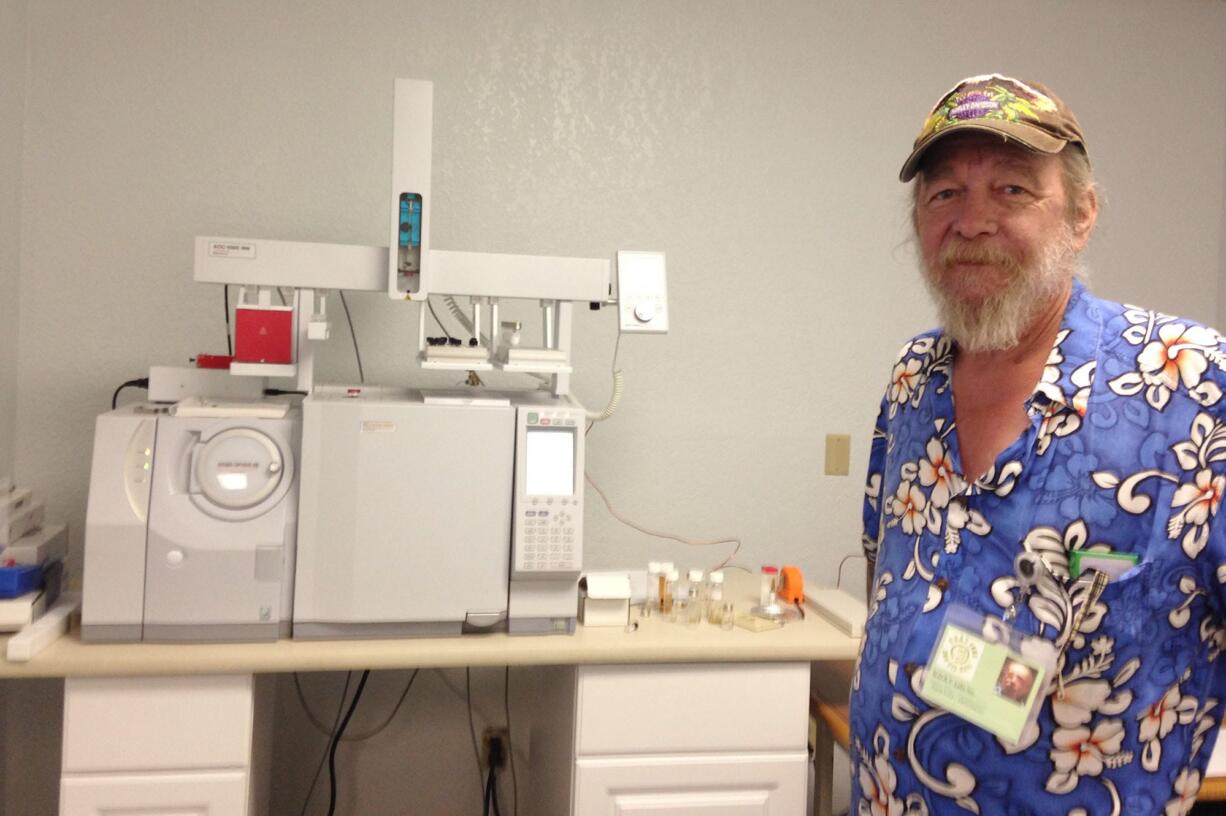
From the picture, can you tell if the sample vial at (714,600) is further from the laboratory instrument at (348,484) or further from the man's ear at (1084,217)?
the man's ear at (1084,217)

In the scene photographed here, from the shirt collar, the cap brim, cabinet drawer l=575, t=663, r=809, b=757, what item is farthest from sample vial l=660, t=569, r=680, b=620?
the cap brim

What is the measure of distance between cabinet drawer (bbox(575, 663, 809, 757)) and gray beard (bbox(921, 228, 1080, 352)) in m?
0.89

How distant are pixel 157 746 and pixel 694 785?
0.98m

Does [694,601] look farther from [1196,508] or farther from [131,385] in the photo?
[131,385]

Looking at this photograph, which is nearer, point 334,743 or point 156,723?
point 156,723

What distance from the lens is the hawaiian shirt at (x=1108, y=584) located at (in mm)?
1007

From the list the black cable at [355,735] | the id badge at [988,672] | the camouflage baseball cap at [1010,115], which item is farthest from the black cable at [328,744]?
the camouflage baseball cap at [1010,115]

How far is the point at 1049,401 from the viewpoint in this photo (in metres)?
1.08

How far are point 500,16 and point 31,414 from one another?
1496mm

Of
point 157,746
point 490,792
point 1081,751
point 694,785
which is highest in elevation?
point 1081,751

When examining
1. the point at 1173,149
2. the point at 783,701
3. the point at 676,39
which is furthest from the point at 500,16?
the point at 1173,149

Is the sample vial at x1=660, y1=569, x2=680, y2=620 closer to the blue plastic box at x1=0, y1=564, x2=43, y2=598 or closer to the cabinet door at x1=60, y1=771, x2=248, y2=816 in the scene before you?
the cabinet door at x1=60, y1=771, x2=248, y2=816

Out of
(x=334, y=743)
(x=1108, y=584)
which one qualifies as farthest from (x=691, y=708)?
(x=334, y=743)

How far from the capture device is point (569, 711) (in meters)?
1.81
